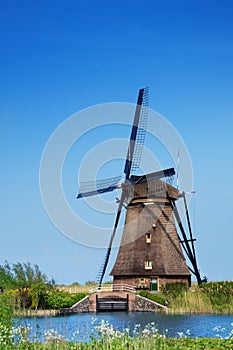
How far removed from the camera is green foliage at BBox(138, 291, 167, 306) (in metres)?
29.3

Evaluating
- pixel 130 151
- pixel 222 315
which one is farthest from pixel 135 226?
pixel 222 315

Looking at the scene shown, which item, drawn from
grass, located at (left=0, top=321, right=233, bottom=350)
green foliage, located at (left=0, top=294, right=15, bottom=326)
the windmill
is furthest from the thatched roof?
grass, located at (left=0, top=321, right=233, bottom=350)

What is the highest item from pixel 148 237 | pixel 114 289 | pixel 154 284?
pixel 148 237

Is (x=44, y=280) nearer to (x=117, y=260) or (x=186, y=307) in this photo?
(x=117, y=260)

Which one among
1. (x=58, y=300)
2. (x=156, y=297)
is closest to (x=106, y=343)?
(x=58, y=300)

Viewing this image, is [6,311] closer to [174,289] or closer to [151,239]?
[174,289]

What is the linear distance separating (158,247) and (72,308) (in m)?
5.57

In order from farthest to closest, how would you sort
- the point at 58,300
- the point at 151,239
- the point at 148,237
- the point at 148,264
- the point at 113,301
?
the point at 148,237, the point at 151,239, the point at 148,264, the point at 113,301, the point at 58,300

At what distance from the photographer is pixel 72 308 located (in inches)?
1158

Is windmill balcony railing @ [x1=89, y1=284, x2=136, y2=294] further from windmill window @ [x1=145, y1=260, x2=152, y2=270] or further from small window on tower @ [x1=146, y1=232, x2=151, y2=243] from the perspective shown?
small window on tower @ [x1=146, y1=232, x2=151, y2=243]

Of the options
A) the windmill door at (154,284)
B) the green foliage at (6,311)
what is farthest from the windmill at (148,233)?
the green foliage at (6,311)

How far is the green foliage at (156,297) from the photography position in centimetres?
2933

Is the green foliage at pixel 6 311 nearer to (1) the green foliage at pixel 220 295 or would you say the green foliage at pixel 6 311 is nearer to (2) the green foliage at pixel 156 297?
(1) the green foliage at pixel 220 295

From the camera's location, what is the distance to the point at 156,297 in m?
29.8
